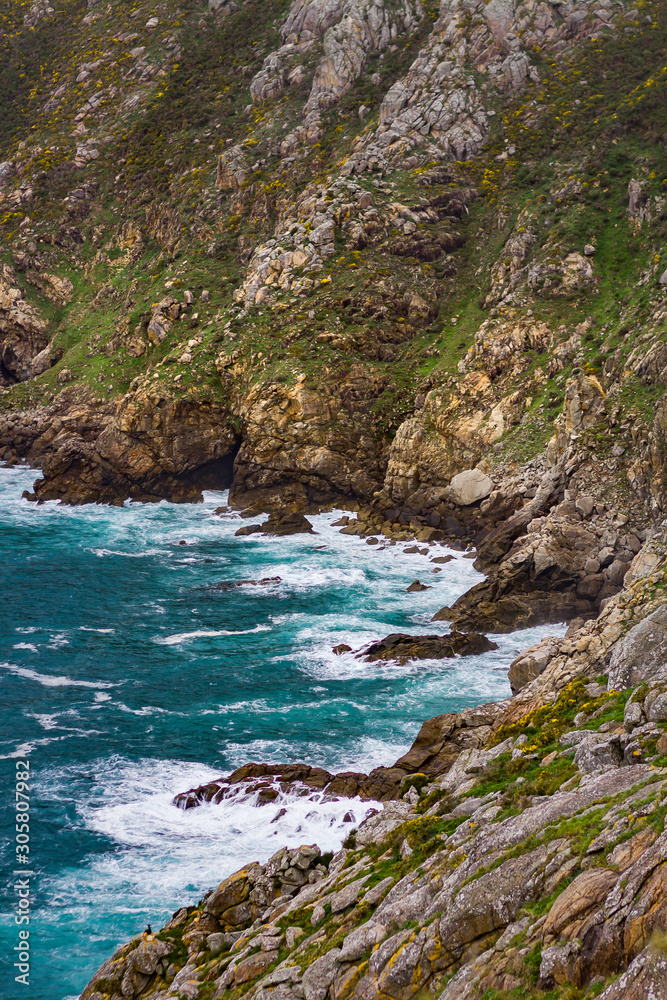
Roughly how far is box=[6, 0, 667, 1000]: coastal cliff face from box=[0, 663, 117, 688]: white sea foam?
12626mm

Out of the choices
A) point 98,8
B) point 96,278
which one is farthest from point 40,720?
point 98,8

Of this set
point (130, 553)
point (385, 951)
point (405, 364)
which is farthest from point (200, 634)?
point (405, 364)

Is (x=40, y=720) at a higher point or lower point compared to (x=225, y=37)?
lower

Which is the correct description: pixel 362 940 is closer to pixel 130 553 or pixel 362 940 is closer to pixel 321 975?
pixel 321 975

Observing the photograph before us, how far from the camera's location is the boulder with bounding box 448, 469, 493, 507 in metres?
56.9

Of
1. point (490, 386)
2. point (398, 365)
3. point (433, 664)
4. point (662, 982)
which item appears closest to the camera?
point (662, 982)

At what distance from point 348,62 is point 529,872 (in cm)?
9936

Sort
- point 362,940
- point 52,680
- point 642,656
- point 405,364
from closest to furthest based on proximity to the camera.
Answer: point 362,940 → point 642,656 → point 52,680 → point 405,364

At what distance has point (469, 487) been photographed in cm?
5769

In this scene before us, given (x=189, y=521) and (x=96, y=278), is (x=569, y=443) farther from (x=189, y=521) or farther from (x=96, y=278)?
(x=96, y=278)

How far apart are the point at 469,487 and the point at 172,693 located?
1140 inches

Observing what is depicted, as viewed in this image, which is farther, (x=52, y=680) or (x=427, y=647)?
(x=427, y=647)

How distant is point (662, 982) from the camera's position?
9.01 meters

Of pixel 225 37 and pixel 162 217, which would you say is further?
pixel 225 37
